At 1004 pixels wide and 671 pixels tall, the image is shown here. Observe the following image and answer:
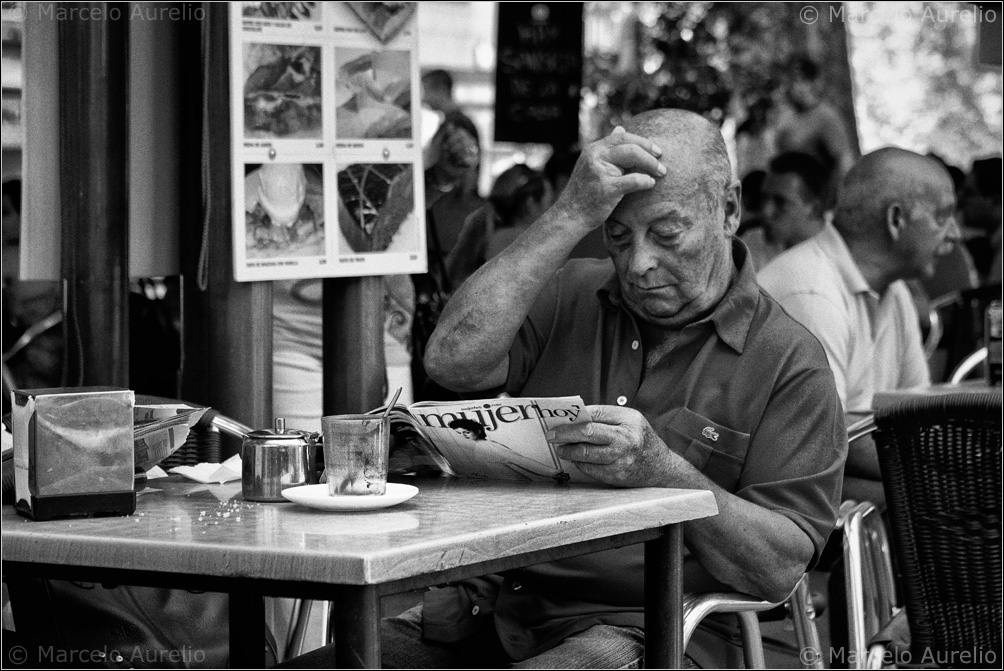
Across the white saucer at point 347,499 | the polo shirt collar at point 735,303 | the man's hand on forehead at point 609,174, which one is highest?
the man's hand on forehead at point 609,174

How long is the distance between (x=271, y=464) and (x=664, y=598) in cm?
65

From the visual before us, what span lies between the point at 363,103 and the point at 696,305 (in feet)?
3.37

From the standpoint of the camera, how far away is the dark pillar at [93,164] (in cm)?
303

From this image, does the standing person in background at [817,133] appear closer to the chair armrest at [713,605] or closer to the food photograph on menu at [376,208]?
the food photograph on menu at [376,208]

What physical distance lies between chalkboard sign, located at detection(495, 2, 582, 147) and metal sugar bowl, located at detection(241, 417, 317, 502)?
6.62 metres

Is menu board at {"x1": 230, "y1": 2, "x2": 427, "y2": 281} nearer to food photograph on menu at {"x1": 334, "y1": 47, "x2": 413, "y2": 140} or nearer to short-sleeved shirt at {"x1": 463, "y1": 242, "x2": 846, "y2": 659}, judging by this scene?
food photograph on menu at {"x1": 334, "y1": 47, "x2": 413, "y2": 140}

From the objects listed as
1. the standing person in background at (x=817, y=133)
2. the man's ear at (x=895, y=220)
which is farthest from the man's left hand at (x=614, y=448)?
the standing person in background at (x=817, y=133)

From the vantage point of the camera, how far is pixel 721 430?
2.42 metres

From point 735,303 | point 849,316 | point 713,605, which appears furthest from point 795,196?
point 713,605

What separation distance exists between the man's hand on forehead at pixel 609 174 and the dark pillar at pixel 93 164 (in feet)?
3.77

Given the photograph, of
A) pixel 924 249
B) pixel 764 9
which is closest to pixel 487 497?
pixel 924 249

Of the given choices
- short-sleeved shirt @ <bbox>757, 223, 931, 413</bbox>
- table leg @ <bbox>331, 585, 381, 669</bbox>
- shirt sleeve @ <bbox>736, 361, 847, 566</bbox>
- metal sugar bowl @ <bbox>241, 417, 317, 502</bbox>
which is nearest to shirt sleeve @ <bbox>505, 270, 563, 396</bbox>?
shirt sleeve @ <bbox>736, 361, 847, 566</bbox>

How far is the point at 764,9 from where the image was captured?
34.9ft

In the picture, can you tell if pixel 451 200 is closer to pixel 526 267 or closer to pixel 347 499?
pixel 526 267
